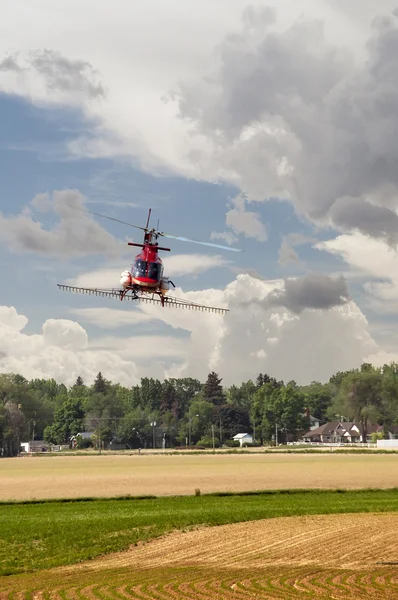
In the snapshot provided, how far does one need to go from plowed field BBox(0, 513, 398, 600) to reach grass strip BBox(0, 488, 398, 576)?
167 cm

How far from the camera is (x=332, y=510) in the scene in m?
42.2

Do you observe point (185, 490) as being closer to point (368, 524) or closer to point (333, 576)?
point (368, 524)

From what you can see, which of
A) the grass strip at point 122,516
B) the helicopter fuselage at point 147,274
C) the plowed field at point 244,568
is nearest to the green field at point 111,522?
the grass strip at point 122,516

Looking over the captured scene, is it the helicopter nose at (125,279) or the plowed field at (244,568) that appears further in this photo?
the helicopter nose at (125,279)

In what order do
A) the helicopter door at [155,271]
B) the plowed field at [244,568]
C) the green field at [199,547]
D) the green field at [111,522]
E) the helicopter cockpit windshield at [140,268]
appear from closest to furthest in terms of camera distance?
the plowed field at [244,568], the green field at [199,547], the green field at [111,522], the helicopter cockpit windshield at [140,268], the helicopter door at [155,271]

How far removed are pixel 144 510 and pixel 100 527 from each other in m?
8.30

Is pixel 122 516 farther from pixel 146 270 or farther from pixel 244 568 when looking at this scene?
pixel 146 270

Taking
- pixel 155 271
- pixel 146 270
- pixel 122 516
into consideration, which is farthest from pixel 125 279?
pixel 122 516

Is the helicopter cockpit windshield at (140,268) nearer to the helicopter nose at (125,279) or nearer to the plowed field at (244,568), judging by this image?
the helicopter nose at (125,279)

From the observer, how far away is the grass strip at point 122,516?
99.6ft

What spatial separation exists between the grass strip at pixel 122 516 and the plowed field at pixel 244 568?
1.67 m

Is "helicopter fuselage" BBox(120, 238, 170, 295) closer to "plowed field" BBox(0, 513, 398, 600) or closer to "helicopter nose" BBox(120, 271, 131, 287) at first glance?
"helicopter nose" BBox(120, 271, 131, 287)

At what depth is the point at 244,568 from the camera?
25562 millimetres

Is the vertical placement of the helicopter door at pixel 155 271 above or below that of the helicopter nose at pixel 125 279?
above
